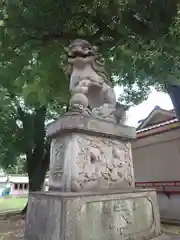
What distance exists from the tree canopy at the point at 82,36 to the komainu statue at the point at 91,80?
103 centimetres

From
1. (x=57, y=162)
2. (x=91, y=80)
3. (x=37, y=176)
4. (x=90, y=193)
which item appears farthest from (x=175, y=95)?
(x=37, y=176)

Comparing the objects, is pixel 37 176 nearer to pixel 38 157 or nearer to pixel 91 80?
pixel 38 157

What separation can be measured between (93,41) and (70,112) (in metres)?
3.39

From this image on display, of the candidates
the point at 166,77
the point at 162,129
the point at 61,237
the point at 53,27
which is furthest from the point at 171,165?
the point at 61,237

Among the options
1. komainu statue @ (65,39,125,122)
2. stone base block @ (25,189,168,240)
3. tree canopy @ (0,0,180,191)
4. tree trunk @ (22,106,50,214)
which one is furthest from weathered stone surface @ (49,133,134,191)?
tree trunk @ (22,106,50,214)

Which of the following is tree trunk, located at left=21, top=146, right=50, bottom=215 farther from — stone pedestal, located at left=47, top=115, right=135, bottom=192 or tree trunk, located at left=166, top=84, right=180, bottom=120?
stone pedestal, located at left=47, top=115, right=135, bottom=192

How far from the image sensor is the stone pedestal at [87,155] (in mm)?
3025

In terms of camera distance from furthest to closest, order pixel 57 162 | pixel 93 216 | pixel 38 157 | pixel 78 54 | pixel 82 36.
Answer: pixel 38 157, pixel 82 36, pixel 78 54, pixel 57 162, pixel 93 216

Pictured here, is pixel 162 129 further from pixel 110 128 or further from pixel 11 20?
pixel 11 20

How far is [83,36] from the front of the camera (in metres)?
6.14

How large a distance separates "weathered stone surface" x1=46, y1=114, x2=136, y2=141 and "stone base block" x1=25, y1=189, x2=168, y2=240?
0.87 metres

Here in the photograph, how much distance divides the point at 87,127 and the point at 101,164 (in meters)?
0.60

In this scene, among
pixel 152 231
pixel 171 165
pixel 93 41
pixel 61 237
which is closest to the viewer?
pixel 61 237

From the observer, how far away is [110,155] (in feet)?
11.3
